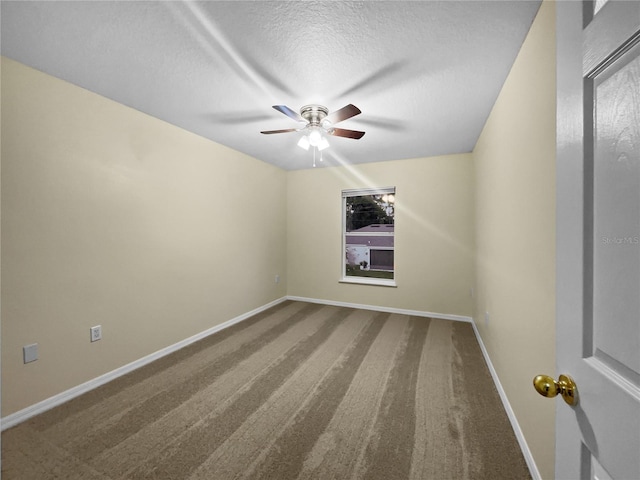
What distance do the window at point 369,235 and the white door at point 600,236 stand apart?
362 centimetres

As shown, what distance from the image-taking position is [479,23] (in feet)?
4.66

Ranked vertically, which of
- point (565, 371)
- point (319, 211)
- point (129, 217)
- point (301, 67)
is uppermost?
point (301, 67)

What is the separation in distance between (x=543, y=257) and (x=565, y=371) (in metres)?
0.88

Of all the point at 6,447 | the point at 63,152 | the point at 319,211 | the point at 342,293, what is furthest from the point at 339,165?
the point at 6,447

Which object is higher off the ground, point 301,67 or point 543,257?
point 301,67

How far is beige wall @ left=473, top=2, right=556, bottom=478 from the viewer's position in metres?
1.22

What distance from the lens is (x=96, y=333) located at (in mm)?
2172

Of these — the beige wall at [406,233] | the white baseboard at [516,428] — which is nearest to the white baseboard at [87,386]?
the beige wall at [406,233]

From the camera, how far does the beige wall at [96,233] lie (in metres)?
1.76

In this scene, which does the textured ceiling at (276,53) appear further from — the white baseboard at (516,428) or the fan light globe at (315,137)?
the white baseboard at (516,428)

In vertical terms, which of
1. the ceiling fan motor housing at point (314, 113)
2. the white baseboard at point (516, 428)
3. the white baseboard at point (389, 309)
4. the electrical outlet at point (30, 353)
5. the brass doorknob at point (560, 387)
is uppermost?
the ceiling fan motor housing at point (314, 113)

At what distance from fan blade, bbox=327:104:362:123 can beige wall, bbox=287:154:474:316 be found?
2.20 m

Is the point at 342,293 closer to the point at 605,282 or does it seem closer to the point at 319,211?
the point at 319,211

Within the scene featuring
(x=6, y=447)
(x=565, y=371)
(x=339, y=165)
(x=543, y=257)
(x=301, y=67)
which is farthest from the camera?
(x=339, y=165)
